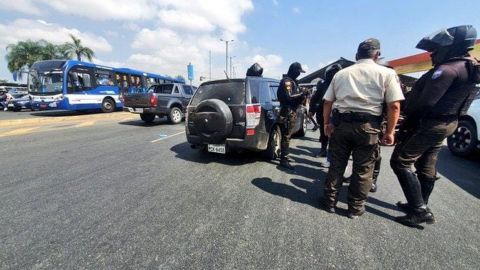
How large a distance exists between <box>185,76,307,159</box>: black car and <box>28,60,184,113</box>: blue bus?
11.8m

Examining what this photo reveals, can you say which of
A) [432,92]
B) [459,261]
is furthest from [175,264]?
[432,92]

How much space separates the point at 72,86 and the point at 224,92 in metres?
12.5

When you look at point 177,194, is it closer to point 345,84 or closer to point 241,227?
point 241,227

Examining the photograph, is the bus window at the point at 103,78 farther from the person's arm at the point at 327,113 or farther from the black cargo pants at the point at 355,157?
the black cargo pants at the point at 355,157

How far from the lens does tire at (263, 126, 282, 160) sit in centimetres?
469

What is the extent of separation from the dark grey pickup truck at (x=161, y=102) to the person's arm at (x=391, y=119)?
8.54 metres

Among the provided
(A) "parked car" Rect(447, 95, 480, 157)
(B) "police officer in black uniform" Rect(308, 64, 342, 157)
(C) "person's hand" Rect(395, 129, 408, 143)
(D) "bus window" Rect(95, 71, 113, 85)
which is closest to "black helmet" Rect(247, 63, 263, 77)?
(B) "police officer in black uniform" Rect(308, 64, 342, 157)

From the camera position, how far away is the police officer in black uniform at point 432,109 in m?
2.27

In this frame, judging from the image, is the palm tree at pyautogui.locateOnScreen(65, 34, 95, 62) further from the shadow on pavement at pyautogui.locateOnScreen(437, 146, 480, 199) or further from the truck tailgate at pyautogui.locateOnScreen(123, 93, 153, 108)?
the shadow on pavement at pyautogui.locateOnScreen(437, 146, 480, 199)

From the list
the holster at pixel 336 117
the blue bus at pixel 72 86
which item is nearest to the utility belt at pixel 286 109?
the holster at pixel 336 117

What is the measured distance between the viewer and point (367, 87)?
240cm

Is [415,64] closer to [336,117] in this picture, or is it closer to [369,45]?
[369,45]

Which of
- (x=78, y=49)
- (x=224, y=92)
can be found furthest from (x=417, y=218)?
(x=78, y=49)

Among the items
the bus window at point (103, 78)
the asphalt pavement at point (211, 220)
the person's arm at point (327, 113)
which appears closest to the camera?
the asphalt pavement at point (211, 220)
